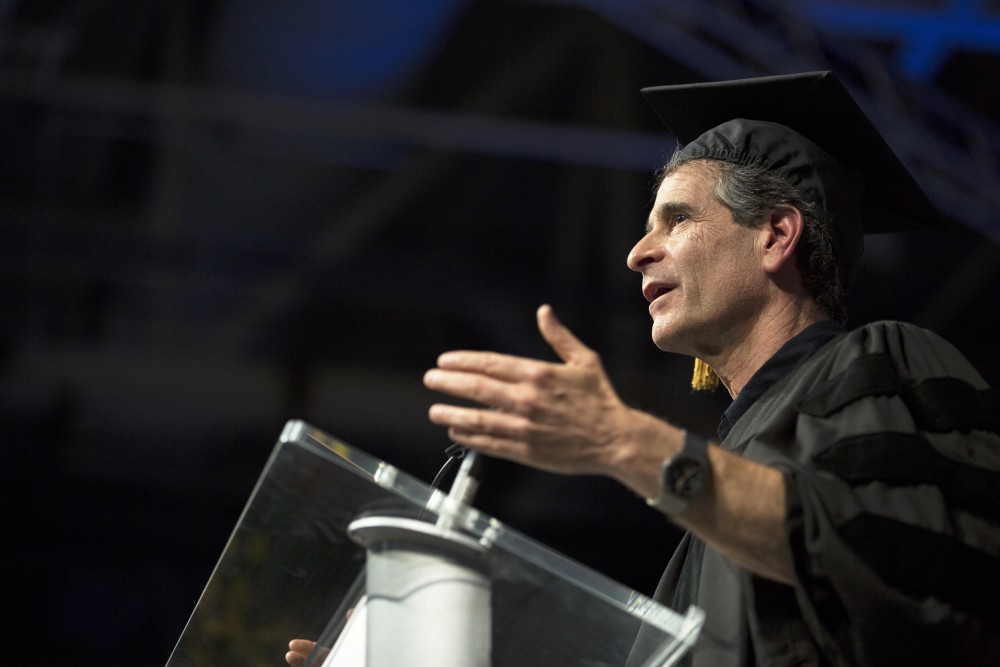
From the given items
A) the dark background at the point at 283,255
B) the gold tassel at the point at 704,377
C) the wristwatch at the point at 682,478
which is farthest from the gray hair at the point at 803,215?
the dark background at the point at 283,255

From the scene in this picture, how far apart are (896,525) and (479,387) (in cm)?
49

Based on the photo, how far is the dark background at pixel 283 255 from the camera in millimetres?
5629

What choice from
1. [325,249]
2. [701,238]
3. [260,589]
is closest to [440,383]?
[260,589]

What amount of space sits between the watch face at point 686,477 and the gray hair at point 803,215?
82cm

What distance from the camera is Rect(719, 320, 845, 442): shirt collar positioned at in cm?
173

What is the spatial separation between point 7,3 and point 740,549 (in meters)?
4.62

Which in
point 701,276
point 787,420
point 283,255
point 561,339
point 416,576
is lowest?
point 416,576

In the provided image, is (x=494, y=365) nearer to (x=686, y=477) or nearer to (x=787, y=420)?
(x=686, y=477)

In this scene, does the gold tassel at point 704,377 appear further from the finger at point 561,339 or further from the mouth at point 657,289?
the finger at point 561,339

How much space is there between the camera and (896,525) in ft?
4.04

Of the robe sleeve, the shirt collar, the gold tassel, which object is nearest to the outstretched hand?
the robe sleeve

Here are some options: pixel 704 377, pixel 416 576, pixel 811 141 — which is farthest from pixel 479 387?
pixel 704 377

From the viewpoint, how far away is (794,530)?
1201mm

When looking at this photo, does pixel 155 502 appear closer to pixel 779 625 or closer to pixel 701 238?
pixel 701 238
